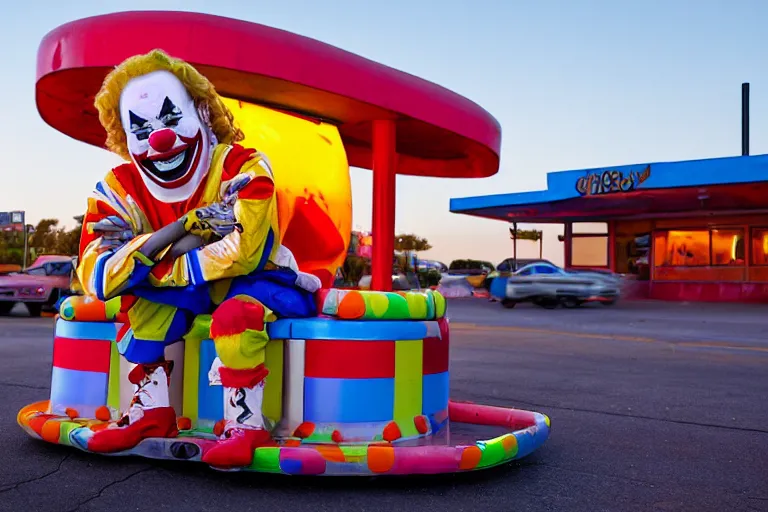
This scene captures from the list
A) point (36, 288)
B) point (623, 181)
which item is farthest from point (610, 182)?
point (36, 288)

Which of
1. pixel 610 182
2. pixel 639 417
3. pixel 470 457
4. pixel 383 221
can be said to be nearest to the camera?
pixel 470 457

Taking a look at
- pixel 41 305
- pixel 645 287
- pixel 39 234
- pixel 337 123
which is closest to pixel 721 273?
pixel 645 287

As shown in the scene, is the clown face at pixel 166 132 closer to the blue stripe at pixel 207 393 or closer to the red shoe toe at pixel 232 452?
the blue stripe at pixel 207 393

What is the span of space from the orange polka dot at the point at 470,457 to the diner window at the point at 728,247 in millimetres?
25535

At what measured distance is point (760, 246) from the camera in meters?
25.7

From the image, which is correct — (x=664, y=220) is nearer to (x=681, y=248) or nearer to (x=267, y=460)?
A: (x=681, y=248)

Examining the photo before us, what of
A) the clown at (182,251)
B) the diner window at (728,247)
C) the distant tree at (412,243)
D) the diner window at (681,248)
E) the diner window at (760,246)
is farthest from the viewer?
the distant tree at (412,243)

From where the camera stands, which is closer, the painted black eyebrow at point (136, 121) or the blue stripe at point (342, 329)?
the blue stripe at point (342, 329)

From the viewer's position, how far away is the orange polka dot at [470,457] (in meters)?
2.92

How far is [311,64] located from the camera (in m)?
5.46

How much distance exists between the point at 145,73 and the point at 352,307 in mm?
1365

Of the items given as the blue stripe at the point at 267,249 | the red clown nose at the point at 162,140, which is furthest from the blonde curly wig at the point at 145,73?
the blue stripe at the point at 267,249

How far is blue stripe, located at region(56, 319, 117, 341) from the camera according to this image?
3.62 m

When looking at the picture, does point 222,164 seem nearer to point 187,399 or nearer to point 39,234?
point 187,399
